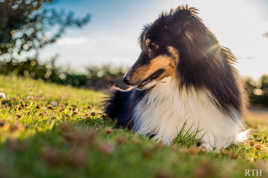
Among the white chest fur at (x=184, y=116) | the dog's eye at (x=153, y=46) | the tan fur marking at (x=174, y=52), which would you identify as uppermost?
the dog's eye at (x=153, y=46)

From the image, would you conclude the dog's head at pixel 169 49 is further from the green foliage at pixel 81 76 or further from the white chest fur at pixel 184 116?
the green foliage at pixel 81 76

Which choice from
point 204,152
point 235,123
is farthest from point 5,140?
point 235,123

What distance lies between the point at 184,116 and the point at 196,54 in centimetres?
85

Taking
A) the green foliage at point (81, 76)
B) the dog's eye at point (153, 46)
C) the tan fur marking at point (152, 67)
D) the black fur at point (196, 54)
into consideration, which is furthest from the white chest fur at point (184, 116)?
the green foliage at point (81, 76)

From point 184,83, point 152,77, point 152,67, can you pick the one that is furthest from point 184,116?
point 152,67

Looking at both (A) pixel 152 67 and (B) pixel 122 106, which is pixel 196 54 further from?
(B) pixel 122 106

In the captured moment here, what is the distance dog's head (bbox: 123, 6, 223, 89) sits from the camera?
124 inches

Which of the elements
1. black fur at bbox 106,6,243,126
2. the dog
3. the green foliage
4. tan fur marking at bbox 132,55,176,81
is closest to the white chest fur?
the dog

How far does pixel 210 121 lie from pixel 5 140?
2.57 m

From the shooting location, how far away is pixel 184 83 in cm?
328

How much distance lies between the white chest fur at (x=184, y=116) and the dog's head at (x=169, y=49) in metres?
0.21

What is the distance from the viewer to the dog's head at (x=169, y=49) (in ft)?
10.3

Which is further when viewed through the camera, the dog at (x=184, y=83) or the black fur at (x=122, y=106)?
the black fur at (x=122, y=106)

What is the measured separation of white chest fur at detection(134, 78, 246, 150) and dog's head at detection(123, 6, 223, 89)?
0.70ft
